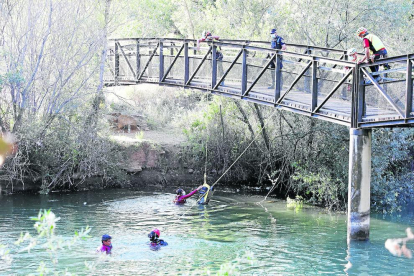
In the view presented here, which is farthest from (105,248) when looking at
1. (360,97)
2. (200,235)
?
(360,97)

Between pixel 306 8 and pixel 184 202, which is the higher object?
pixel 306 8

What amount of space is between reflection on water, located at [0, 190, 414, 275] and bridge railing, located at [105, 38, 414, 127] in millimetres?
3752

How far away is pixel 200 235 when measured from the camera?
1703 centimetres

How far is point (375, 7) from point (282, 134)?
253 inches

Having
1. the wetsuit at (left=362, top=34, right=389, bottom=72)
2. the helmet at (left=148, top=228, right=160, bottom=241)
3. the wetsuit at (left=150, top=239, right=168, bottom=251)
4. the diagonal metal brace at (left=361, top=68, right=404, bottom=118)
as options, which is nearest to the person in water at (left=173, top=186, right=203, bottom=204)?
the wetsuit at (left=150, top=239, right=168, bottom=251)

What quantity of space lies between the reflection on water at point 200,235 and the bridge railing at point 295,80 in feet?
12.3

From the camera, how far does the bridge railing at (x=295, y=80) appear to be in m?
14.8

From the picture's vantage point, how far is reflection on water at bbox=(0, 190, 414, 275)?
13.8 meters

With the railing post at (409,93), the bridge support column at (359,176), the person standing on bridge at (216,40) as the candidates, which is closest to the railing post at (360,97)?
the bridge support column at (359,176)

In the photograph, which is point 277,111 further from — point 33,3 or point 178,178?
point 33,3

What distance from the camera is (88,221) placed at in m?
18.9

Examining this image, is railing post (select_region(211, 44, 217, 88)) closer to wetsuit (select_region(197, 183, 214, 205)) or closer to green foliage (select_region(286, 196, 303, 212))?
wetsuit (select_region(197, 183, 214, 205))

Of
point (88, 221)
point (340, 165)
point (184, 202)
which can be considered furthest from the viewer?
point (184, 202)

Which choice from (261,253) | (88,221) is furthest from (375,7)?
(88,221)
